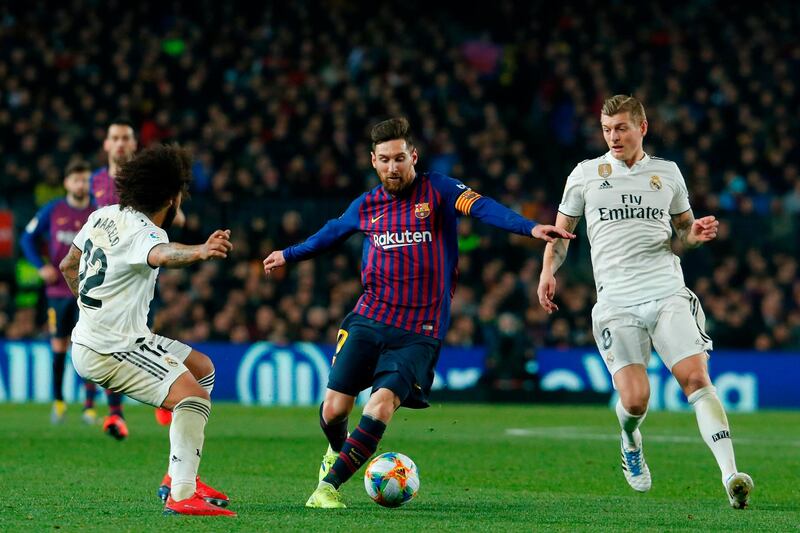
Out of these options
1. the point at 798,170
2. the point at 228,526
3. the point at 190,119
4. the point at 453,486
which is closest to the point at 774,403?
the point at 798,170

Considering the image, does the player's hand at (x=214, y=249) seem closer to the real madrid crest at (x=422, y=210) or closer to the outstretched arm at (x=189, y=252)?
the outstretched arm at (x=189, y=252)

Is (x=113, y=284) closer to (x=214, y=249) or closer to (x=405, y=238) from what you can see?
(x=214, y=249)

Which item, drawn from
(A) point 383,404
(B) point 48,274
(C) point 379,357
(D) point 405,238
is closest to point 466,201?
(D) point 405,238

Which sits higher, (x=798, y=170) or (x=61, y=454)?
(x=798, y=170)

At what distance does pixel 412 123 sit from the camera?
22.4 meters

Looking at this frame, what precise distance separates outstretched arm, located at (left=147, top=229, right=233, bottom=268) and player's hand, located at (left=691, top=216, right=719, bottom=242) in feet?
9.54

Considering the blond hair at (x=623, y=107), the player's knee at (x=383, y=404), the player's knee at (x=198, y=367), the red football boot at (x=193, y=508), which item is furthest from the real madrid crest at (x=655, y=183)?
the red football boot at (x=193, y=508)

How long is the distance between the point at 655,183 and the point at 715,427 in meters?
1.51

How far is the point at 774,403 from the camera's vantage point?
18.9 m

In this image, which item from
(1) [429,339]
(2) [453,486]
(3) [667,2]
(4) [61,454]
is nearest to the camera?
(1) [429,339]

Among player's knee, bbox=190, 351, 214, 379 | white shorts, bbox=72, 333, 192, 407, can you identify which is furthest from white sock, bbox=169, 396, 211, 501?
player's knee, bbox=190, 351, 214, 379

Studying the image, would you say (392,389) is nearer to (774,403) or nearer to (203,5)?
(774,403)

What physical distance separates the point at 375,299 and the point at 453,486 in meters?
1.55

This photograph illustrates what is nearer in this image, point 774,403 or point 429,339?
point 429,339
